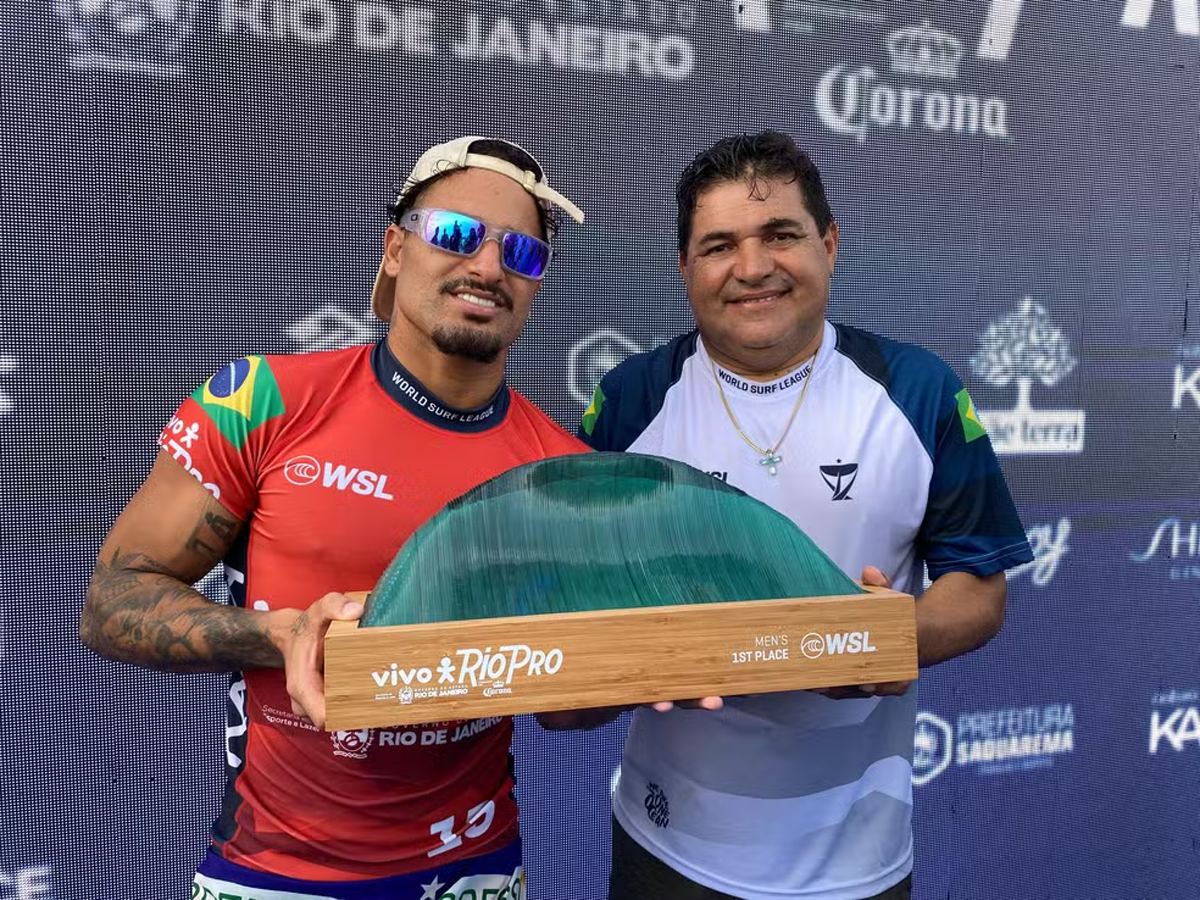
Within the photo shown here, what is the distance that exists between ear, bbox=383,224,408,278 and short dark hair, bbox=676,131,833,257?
379 mm

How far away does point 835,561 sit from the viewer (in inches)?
43.2

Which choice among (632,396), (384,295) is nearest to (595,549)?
(632,396)

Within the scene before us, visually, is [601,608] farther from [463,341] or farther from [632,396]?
[632,396]

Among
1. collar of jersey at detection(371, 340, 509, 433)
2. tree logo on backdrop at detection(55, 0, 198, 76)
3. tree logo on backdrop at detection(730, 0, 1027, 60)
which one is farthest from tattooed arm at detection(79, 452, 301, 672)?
tree logo on backdrop at detection(730, 0, 1027, 60)

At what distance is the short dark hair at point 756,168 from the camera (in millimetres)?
1065

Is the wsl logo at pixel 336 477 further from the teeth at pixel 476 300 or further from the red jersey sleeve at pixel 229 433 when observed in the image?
the teeth at pixel 476 300

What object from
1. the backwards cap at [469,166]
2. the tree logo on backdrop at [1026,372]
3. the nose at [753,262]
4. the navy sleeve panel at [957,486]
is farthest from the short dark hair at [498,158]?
the tree logo on backdrop at [1026,372]

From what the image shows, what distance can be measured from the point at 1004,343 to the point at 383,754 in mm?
2007

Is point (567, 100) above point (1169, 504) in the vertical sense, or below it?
above

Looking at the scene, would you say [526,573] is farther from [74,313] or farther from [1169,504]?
[1169,504]

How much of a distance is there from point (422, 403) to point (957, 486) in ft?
2.28

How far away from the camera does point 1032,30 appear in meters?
2.26

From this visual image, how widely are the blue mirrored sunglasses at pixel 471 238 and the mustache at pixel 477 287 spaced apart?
3cm

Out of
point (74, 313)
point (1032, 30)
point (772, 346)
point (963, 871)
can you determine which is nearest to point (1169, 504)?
point (963, 871)
